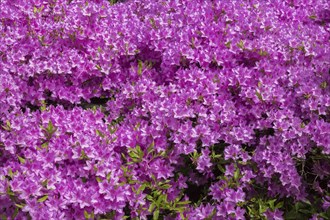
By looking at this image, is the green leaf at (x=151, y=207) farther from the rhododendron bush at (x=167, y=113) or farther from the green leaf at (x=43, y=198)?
the green leaf at (x=43, y=198)

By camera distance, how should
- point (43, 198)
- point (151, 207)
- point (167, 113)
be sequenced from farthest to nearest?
point (167, 113)
point (151, 207)
point (43, 198)

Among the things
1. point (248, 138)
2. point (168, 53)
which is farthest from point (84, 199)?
point (168, 53)

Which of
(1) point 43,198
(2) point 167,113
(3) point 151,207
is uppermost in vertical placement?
(2) point 167,113

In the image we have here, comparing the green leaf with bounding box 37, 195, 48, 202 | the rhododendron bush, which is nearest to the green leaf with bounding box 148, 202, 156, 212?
the rhododendron bush

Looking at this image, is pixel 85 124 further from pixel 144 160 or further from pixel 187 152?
pixel 187 152

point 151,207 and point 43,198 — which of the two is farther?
point 151,207

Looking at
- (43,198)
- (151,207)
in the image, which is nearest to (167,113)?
(151,207)

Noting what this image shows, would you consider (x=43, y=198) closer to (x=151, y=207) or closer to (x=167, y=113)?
(x=151, y=207)

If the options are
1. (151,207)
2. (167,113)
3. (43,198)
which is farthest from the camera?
(167,113)

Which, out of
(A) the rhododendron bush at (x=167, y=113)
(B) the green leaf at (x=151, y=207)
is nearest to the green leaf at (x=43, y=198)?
(A) the rhododendron bush at (x=167, y=113)
